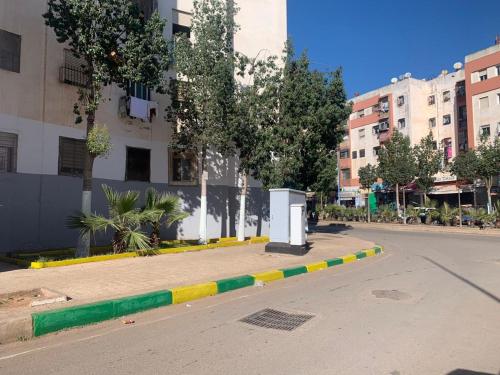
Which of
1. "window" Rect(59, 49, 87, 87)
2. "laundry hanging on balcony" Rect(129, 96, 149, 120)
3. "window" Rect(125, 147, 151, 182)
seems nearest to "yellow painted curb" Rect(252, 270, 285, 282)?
"window" Rect(125, 147, 151, 182)

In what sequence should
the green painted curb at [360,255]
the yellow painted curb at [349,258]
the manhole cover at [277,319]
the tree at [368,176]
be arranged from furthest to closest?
the tree at [368,176], the green painted curb at [360,255], the yellow painted curb at [349,258], the manhole cover at [277,319]

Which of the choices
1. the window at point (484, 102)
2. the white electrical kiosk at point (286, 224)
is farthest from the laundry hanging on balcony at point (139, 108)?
the window at point (484, 102)

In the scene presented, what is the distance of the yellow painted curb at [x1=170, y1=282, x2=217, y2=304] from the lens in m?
7.78

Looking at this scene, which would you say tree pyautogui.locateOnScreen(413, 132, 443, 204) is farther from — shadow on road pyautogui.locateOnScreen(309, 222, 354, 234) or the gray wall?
the gray wall

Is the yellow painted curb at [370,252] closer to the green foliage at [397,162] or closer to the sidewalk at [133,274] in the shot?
the sidewalk at [133,274]

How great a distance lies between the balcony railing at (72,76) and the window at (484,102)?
3816 centimetres

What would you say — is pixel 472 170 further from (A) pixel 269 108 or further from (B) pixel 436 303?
(B) pixel 436 303

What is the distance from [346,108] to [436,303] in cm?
1435

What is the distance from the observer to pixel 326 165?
21156 millimetres

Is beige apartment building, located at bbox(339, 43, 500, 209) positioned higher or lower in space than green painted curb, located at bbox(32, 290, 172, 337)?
higher

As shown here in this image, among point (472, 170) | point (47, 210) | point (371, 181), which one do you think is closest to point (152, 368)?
point (47, 210)

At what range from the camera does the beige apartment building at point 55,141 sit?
12.5 m

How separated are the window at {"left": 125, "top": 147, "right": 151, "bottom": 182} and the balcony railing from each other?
9.09ft

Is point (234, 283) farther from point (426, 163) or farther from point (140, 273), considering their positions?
point (426, 163)
